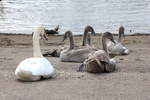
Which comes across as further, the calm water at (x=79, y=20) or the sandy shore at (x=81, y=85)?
A: the calm water at (x=79, y=20)

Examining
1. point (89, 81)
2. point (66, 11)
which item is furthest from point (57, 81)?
point (66, 11)

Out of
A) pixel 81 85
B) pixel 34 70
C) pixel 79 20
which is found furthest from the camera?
pixel 79 20

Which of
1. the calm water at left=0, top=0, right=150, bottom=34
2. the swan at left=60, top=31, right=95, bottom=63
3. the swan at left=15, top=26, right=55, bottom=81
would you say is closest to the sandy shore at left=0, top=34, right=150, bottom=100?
the swan at left=15, top=26, right=55, bottom=81

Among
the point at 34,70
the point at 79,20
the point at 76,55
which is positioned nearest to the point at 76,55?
the point at 76,55

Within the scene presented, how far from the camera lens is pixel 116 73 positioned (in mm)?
9586

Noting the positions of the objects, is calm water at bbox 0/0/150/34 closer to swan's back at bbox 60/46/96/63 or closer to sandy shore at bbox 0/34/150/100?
swan's back at bbox 60/46/96/63

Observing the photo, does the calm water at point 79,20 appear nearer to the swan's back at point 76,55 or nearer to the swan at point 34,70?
the swan's back at point 76,55

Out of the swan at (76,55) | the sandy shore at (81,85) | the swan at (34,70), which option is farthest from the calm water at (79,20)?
the swan at (34,70)

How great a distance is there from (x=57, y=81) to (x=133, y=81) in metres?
1.45

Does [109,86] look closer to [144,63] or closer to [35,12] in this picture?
[144,63]

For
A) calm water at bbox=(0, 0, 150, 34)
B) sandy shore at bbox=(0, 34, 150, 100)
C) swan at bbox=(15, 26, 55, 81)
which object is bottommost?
sandy shore at bbox=(0, 34, 150, 100)

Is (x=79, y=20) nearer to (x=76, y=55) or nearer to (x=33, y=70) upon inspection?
(x=76, y=55)

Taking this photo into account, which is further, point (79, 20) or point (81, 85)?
point (79, 20)

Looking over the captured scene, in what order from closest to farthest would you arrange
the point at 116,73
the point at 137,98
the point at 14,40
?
the point at 137,98, the point at 116,73, the point at 14,40
